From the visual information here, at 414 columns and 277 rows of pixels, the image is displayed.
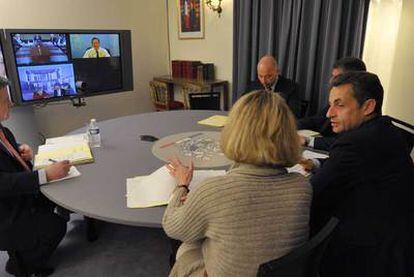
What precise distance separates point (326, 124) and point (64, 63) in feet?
8.37

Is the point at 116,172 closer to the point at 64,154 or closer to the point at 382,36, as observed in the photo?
the point at 64,154

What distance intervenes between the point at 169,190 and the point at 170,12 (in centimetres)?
393

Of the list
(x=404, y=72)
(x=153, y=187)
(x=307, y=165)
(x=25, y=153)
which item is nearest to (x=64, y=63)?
(x=25, y=153)

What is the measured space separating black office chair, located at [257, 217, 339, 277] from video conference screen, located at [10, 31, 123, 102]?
9.78ft

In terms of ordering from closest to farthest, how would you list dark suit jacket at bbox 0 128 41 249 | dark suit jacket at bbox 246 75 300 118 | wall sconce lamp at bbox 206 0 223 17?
dark suit jacket at bbox 0 128 41 249, dark suit jacket at bbox 246 75 300 118, wall sconce lamp at bbox 206 0 223 17

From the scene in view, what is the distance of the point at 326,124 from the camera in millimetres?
2297

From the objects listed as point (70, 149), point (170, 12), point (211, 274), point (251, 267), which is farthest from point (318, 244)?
point (170, 12)

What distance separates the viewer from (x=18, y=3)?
136 inches

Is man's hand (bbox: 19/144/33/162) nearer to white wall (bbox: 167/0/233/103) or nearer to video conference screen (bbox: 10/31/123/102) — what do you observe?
video conference screen (bbox: 10/31/123/102)

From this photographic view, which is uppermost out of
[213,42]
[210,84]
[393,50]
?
[213,42]

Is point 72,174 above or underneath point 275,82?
underneath

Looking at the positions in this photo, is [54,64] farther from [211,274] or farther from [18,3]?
[211,274]

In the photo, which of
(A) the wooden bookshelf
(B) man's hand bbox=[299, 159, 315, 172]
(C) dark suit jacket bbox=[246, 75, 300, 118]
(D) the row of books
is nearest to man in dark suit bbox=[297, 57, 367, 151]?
(B) man's hand bbox=[299, 159, 315, 172]

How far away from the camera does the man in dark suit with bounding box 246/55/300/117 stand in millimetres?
2934
